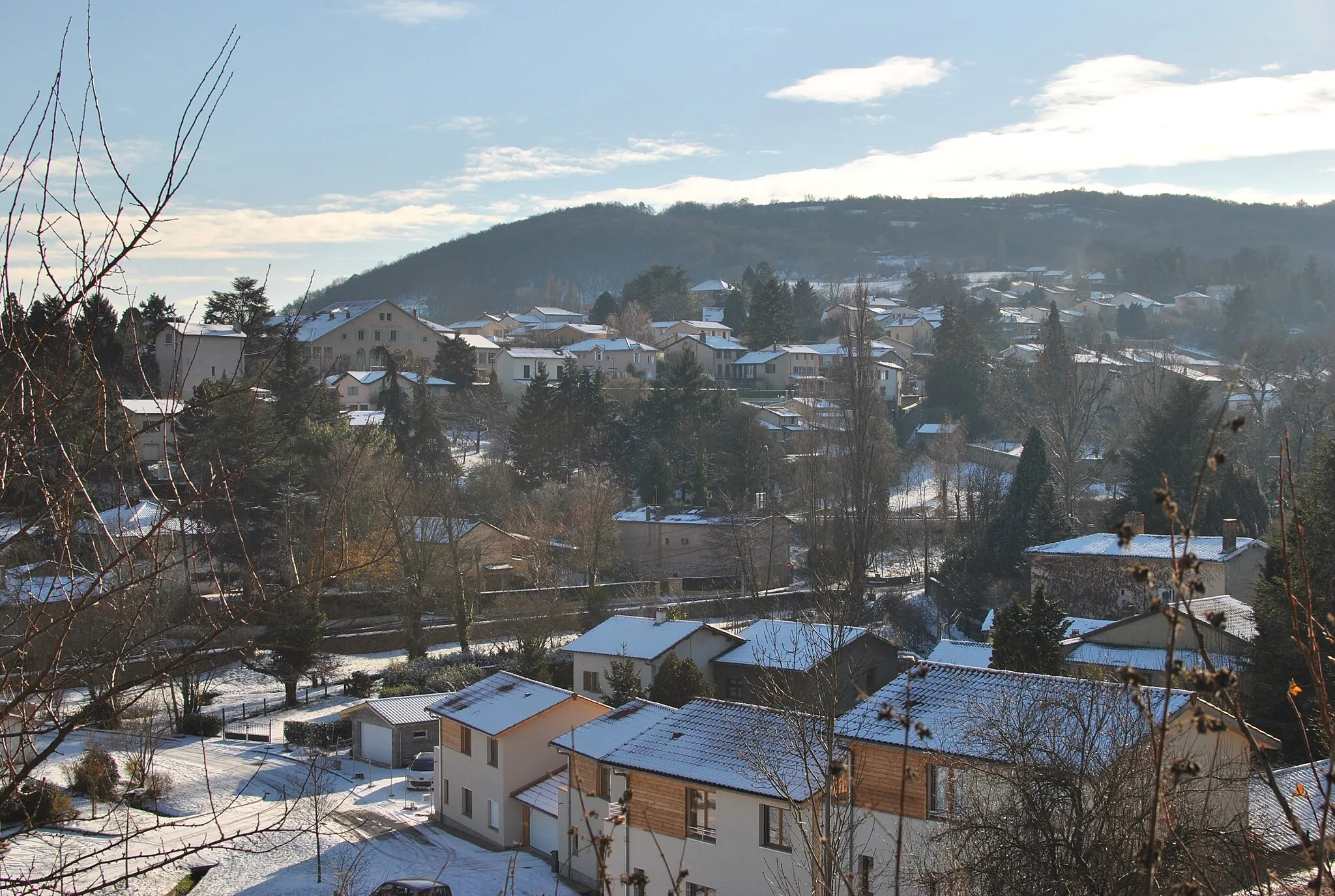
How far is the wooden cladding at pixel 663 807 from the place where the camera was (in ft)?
40.0

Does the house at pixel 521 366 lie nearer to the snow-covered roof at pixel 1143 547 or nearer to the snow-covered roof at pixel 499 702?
the snow-covered roof at pixel 1143 547

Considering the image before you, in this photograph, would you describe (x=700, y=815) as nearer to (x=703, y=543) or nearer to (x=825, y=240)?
(x=703, y=543)

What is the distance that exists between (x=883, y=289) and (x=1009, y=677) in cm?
9372

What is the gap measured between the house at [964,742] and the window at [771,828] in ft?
3.74

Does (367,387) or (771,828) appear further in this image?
(367,387)

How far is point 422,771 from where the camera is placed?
19.9 meters

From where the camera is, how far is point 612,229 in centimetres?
12588

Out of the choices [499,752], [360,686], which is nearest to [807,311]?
[360,686]

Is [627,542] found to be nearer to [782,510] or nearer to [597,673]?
[782,510]

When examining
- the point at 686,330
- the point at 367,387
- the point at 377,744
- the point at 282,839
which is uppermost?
the point at 686,330

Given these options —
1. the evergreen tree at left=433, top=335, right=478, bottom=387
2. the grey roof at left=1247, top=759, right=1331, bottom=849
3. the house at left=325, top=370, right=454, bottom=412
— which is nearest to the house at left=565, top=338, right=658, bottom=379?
the evergreen tree at left=433, top=335, right=478, bottom=387

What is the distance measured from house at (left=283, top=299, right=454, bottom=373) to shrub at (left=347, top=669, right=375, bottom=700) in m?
27.5

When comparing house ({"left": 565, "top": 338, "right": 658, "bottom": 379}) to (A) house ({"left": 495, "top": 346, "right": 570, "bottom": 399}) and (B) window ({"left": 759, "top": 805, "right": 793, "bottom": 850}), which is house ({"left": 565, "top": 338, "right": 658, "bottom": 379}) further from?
(B) window ({"left": 759, "top": 805, "right": 793, "bottom": 850})

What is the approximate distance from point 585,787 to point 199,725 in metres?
10.7
